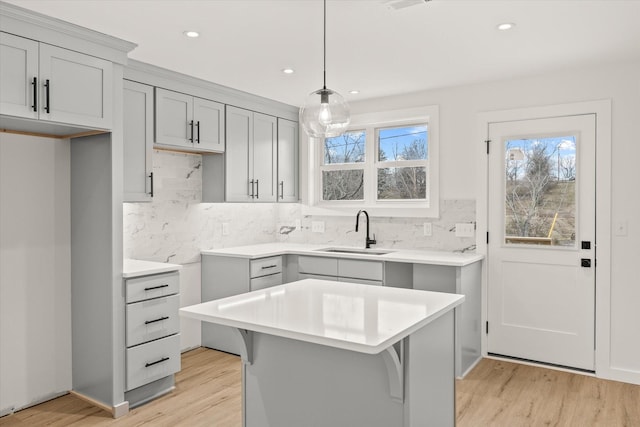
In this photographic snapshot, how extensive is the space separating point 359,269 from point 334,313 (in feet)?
6.68

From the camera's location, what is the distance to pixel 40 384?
319 cm

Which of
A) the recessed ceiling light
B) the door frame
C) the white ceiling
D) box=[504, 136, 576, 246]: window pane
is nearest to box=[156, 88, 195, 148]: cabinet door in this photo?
the white ceiling

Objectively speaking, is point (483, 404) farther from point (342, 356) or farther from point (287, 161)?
point (287, 161)

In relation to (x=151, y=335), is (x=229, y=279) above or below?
above

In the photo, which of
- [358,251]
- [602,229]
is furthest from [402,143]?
[602,229]

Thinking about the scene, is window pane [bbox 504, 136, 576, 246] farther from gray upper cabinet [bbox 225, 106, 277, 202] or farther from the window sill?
gray upper cabinet [bbox 225, 106, 277, 202]

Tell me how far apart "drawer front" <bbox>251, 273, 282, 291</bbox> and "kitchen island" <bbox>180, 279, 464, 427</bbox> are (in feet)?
5.45

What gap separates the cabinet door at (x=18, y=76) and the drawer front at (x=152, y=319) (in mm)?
1342

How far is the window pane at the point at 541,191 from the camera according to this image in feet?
12.2

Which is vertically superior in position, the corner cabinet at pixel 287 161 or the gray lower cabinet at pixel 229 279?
the corner cabinet at pixel 287 161

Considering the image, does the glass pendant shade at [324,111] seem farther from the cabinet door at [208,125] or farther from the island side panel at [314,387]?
the cabinet door at [208,125]

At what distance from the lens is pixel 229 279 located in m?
4.20

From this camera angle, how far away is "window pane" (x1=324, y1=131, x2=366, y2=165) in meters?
4.92

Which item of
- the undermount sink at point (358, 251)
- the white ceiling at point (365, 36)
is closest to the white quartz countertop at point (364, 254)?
the undermount sink at point (358, 251)
